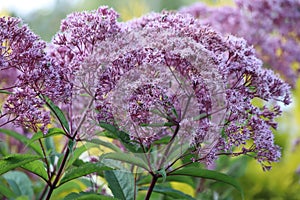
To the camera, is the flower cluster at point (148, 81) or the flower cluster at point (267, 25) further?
the flower cluster at point (267, 25)

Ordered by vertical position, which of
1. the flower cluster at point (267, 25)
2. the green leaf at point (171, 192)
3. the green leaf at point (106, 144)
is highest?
the flower cluster at point (267, 25)

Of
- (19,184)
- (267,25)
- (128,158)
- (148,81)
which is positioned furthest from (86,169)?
(267,25)

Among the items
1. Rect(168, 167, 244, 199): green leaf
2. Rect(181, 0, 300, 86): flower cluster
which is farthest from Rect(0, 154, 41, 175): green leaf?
Rect(181, 0, 300, 86): flower cluster

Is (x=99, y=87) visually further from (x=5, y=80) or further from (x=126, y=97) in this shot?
(x=5, y=80)

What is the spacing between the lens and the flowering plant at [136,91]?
94 centimetres

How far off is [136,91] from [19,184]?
0.49 m

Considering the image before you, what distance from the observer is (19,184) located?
126cm

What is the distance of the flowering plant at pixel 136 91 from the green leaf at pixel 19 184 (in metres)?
0.25

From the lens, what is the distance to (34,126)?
97cm

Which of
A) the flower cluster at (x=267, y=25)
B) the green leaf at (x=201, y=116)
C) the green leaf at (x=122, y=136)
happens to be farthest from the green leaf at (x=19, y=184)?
the flower cluster at (x=267, y=25)

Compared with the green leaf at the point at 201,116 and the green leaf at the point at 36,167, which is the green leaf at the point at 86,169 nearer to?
the green leaf at the point at 36,167

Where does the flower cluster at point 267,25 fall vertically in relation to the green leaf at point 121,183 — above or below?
above

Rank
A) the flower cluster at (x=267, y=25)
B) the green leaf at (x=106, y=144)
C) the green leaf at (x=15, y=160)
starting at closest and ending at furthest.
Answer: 1. the green leaf at (x=15, y=160)
2. the green leaf at (x=106, y=144)
3. the flower cluster at (x=267, y=25)

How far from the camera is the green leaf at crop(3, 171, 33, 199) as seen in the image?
1.24 metres
